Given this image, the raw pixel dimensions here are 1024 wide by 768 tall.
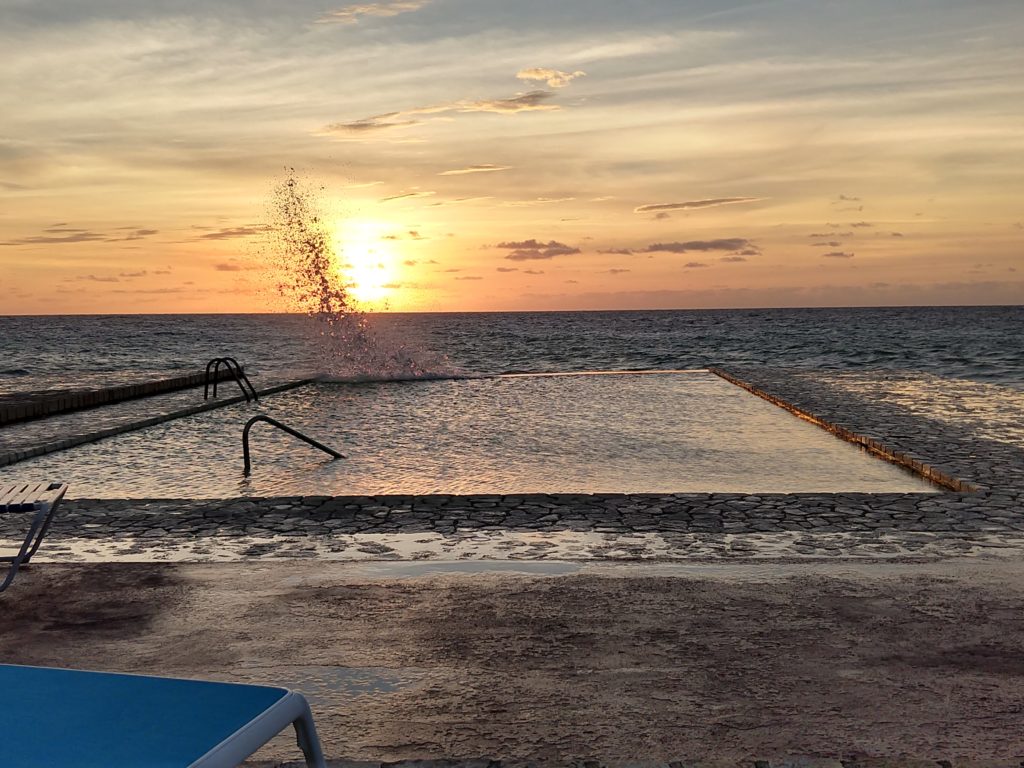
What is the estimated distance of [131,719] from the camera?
6.90ft

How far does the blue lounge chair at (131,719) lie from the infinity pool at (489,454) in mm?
7233

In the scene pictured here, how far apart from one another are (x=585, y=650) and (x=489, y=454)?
25.1ft

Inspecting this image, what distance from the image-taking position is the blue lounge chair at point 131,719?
6.57ft

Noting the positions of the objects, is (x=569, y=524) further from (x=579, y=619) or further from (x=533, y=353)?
(x=533, y=353)

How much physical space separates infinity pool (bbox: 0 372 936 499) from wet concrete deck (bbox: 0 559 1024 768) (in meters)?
3.62

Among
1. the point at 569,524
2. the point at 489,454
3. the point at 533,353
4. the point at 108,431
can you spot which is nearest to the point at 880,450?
the point at 489,454

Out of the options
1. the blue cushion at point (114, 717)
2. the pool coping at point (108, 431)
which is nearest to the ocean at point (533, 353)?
the pool coping at point (108, 431)

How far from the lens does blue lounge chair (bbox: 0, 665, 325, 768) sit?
200cm

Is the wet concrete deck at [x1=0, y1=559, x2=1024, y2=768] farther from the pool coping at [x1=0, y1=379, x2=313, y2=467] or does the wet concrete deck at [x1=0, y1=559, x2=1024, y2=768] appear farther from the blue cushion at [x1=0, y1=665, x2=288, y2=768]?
the pool coping at [x1=0, y1=379, x2=313, y2=467]

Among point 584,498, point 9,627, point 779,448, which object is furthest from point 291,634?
point 779,448

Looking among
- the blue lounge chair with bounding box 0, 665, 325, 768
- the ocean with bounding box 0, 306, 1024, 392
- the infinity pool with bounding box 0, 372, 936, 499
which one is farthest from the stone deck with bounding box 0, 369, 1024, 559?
the ocean with bounding box 0, 306, 1024, 392

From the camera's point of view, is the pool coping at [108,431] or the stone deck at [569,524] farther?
the pool coping at [108,431]

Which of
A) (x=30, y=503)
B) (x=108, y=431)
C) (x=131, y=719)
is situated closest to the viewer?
(x=131, y=719)

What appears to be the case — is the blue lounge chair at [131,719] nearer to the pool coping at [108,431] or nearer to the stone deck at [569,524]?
the stone deck at [569,524]
